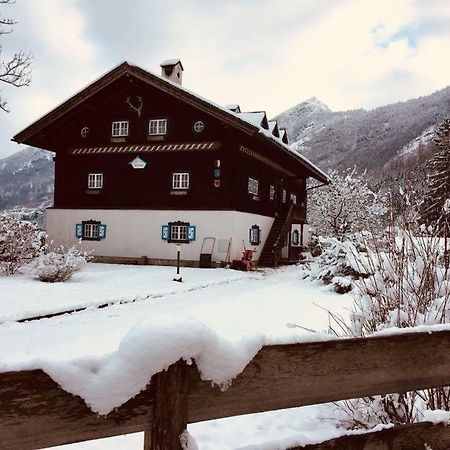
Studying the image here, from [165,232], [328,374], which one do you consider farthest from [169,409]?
[165,232]

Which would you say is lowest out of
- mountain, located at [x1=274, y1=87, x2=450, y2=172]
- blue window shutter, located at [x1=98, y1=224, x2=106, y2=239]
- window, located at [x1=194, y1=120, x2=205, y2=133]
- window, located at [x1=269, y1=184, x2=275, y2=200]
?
blue window shutter, located at [x1=98, y1=224, x2=106, y2=239]

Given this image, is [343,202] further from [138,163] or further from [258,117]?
[138,163]

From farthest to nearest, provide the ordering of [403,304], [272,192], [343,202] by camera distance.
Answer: [343,202] → [272,192] → [403,304]

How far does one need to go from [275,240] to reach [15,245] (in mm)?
12897

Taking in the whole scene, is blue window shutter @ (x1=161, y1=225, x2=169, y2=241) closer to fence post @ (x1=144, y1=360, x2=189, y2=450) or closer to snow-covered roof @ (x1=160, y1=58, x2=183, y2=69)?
snow-covered roof @ (x1=160, y1=58, x2=183, y2=69)

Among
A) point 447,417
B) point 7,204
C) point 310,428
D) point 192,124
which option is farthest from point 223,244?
point 7,204

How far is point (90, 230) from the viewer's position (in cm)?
2192

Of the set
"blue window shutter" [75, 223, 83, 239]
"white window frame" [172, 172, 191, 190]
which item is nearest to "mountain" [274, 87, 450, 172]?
"white window frame" [172, 172, 191, 190]

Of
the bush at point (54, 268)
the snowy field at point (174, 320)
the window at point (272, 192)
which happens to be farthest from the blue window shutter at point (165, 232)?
the bush at point (54, 268)

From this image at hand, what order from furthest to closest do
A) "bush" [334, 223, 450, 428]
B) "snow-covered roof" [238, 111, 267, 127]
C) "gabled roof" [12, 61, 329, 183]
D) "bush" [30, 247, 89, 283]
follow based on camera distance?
1. "snow-covered roof" [238, 111, 267, 127]
2. "gabled roof" [12, 61, 329, 183]
3. "bush" [30, 247, 89, 283]
4. "bush" [334, 223, 450, 428]

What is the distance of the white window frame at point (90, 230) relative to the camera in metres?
21.8

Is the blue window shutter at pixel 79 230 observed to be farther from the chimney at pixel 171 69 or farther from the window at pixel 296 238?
the window at pixel 296 238

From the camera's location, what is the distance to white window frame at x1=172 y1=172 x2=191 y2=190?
20.5 metres

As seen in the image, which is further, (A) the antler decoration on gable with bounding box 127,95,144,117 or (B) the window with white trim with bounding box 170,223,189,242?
(A) the antler decoration on gable with bounding box 127,95,144,117
